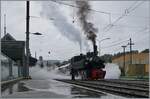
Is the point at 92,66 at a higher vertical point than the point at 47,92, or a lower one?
higher

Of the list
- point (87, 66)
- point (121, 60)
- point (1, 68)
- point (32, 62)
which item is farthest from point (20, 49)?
point (121, 60)

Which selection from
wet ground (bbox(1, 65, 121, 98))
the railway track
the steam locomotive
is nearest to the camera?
wet ground (bbox(1, 65, 121, 98))

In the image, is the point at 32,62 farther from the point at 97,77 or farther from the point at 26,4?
the point at 97,77

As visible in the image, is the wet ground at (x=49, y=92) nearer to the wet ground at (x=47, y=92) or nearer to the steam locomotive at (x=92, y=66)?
the wet ground at (x=47, y=92)

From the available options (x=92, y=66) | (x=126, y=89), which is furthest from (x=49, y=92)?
(x=92, y=66)

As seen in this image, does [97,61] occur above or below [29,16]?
below

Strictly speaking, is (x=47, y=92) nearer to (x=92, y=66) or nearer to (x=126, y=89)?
(x=126, y=89)

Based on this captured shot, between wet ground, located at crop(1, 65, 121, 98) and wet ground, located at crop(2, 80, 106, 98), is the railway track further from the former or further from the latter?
wet ground, located at crop(2, 80, 106, 98)

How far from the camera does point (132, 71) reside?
83.6m

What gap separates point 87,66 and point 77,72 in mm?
7529

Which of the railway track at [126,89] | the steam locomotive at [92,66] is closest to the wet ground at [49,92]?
the railway track at [126,89]

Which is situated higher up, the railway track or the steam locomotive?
the steam locomotive

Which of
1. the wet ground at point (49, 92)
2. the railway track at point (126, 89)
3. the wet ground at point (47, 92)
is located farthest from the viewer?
the railway track at point (126, 89)

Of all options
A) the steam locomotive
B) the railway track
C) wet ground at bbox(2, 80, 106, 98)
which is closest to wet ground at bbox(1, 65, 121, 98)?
wet ground at bbox(2, 80, 106, 98)
